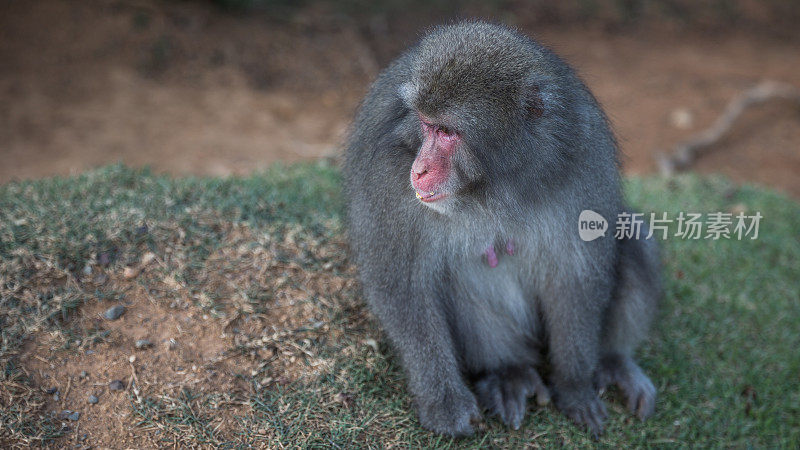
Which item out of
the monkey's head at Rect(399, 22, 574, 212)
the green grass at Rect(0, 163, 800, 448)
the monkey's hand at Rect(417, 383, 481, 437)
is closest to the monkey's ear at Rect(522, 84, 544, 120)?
Result: the monkey's head at Rect(399, 22, 574, 212)

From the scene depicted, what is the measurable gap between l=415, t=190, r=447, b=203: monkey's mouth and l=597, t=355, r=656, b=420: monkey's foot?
1516 mm

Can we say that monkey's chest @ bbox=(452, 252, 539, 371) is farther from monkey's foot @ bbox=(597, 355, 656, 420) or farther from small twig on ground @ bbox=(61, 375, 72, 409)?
small twig on ground @ bbox=(61, 375, 72, 409)

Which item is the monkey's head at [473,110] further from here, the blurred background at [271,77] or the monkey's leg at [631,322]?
the blurred background at [271,77]

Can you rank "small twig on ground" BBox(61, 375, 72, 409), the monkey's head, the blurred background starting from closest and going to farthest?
the monkey's head, "small twig on ground" BBox(61, 375, 72, 409), the blurred background

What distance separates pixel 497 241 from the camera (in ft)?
9.46

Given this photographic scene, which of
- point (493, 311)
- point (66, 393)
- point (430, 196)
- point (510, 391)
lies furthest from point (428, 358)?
point (66, 393)

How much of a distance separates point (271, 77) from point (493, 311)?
5661mm

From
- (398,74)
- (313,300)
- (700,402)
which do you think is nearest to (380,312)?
(313,300)

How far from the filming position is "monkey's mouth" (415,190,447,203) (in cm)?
249

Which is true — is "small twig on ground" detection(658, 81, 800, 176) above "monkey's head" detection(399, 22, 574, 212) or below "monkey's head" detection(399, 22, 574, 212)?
below

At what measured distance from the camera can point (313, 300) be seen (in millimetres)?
3451

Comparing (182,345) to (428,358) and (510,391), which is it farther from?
(510,391)

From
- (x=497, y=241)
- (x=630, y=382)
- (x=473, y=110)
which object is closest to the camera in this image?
(x=473, y=110)

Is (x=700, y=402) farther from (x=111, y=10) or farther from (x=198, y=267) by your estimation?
(x=111, y=10)
